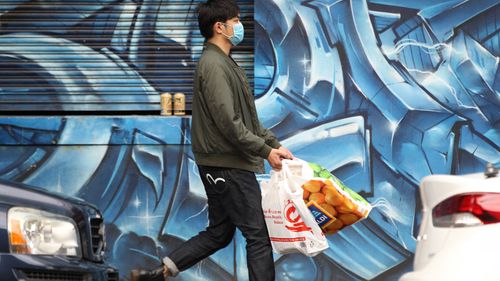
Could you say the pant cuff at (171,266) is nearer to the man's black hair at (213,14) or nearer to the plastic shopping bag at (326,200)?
the plastic shopping bag at (326,200)

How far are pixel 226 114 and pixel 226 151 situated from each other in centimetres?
28

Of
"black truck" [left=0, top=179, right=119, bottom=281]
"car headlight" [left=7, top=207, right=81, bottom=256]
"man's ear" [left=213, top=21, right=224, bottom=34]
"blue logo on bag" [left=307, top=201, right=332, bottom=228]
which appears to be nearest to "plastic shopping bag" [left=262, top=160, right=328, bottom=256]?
"blue logo on bag" [left=307, top=201, right=332, bottom=228]

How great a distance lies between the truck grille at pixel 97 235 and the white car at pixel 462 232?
1.89 m

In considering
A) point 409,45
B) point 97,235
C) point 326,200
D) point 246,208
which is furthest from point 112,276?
point 409,45

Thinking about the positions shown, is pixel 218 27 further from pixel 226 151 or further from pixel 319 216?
pixel 319 216

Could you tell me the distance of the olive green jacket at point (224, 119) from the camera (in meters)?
7.43

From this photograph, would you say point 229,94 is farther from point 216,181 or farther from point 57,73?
point 57,73

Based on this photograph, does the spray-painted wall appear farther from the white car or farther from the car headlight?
the white car

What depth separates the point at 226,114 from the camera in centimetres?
743

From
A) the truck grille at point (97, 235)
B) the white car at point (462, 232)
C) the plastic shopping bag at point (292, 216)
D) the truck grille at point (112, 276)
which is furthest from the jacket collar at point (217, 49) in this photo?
the white car at point (462, 232)

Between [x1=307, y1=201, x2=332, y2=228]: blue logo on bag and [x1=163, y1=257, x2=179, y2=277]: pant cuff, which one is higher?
[x1=307, y1=201, x2=332, y2=228]: blue logo on bag

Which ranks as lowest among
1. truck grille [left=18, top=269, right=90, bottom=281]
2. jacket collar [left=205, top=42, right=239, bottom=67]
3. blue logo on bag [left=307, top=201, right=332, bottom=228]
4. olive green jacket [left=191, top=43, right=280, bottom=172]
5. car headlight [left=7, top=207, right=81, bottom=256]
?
blue logo on bag [left=307, top=201, right=332, bottom=228]

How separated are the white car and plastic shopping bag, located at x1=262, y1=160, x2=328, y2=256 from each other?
190 centimetres

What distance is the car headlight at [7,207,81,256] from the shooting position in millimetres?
5719
